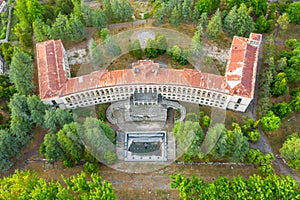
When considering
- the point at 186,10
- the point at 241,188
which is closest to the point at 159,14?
the point at 186,10

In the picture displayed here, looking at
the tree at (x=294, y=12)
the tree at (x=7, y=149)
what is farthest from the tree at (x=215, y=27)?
the tree at (x=7, y=149)

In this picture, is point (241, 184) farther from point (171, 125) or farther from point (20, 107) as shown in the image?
point (20, 107)

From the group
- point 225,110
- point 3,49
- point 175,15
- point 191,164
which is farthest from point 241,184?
point 3,49

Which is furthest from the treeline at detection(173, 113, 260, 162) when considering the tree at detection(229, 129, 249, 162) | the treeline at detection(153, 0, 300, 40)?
the treeline at detection(153, 0, 300, 40)

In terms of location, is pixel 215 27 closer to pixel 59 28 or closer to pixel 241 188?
pixel 59 28

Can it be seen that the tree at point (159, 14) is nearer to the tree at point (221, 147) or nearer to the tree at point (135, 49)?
the tree at point (135, 49)

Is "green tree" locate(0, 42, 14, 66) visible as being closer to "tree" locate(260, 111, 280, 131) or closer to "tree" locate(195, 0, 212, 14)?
"tree" locate(195, 0, 212, 14)
